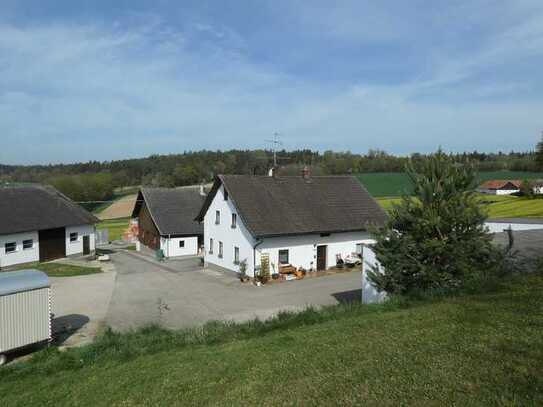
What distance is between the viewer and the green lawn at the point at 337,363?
5.82m

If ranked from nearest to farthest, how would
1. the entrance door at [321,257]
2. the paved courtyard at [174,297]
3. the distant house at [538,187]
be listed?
1. the paved courtyard at [174,297]
2. the entrance door at [321,257]
3. the distant house at [538,187]

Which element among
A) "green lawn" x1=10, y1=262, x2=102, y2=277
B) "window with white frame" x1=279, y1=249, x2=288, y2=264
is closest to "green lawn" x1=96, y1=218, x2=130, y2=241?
"green lawn" x1=10, y1=262, x2=102, y2=277

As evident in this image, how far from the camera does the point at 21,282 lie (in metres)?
13.7

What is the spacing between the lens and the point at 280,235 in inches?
991

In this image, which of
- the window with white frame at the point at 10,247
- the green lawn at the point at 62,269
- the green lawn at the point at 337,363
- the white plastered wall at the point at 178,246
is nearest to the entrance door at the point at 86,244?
the green lawn at the point at 62,269

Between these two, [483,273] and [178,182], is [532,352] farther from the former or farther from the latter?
[178,182]

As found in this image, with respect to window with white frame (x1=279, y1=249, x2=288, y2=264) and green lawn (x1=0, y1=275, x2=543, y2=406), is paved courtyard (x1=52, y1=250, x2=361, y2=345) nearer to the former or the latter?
window with white frame (x1=279, y1=249, x2=288, y2=264)

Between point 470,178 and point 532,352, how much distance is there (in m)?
7.46

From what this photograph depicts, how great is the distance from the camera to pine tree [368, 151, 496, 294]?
12250 mm

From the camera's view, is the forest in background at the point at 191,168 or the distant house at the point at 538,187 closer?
the distant house at the point at 538,187

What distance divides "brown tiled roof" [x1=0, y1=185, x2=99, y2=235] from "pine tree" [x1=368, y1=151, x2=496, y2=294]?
1093 inches

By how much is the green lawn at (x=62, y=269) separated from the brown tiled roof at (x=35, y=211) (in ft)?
9.26

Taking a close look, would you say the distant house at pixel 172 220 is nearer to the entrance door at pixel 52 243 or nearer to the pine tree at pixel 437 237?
the entrance door at pixel 52 243

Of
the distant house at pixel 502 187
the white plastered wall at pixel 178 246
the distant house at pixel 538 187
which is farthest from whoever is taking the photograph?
the distant house at pixel 502 187
